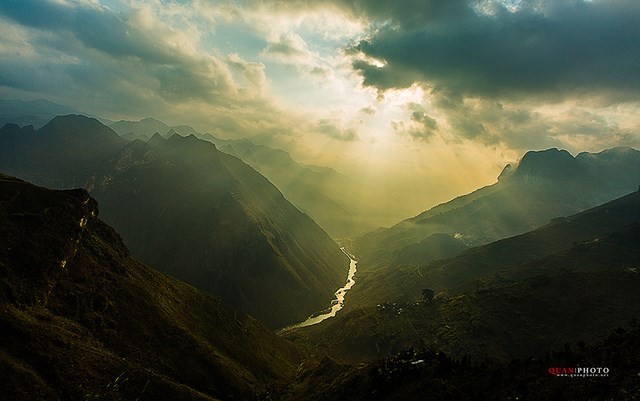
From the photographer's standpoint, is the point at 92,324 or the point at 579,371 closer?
the point at 579,371

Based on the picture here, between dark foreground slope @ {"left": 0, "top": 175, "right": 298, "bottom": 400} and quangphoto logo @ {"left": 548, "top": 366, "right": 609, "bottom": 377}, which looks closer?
quangphoto logo @ {"left": 548, "top": 366, "right": 609, "bottom": 377}

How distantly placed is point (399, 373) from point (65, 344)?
70877mm

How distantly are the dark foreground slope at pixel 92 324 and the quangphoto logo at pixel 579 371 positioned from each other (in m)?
76.3

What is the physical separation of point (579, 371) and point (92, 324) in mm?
102210

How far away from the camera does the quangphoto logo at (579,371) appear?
1772 inches

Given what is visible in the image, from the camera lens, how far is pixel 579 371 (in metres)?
48.0

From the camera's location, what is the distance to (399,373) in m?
78.2

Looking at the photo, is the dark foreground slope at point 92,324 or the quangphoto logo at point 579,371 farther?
the dark foreground slope at point 92,324

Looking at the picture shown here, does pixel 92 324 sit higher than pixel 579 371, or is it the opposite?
pixel 92 324

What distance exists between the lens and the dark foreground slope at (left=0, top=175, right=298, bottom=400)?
68000 mm

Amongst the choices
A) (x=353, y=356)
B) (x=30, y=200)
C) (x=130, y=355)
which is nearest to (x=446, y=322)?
(x=353, y=356)

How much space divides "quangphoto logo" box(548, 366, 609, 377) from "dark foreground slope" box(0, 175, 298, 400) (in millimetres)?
76254

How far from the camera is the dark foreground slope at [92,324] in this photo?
68.0m

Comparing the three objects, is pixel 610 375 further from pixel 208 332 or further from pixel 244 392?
pixel 208 332
